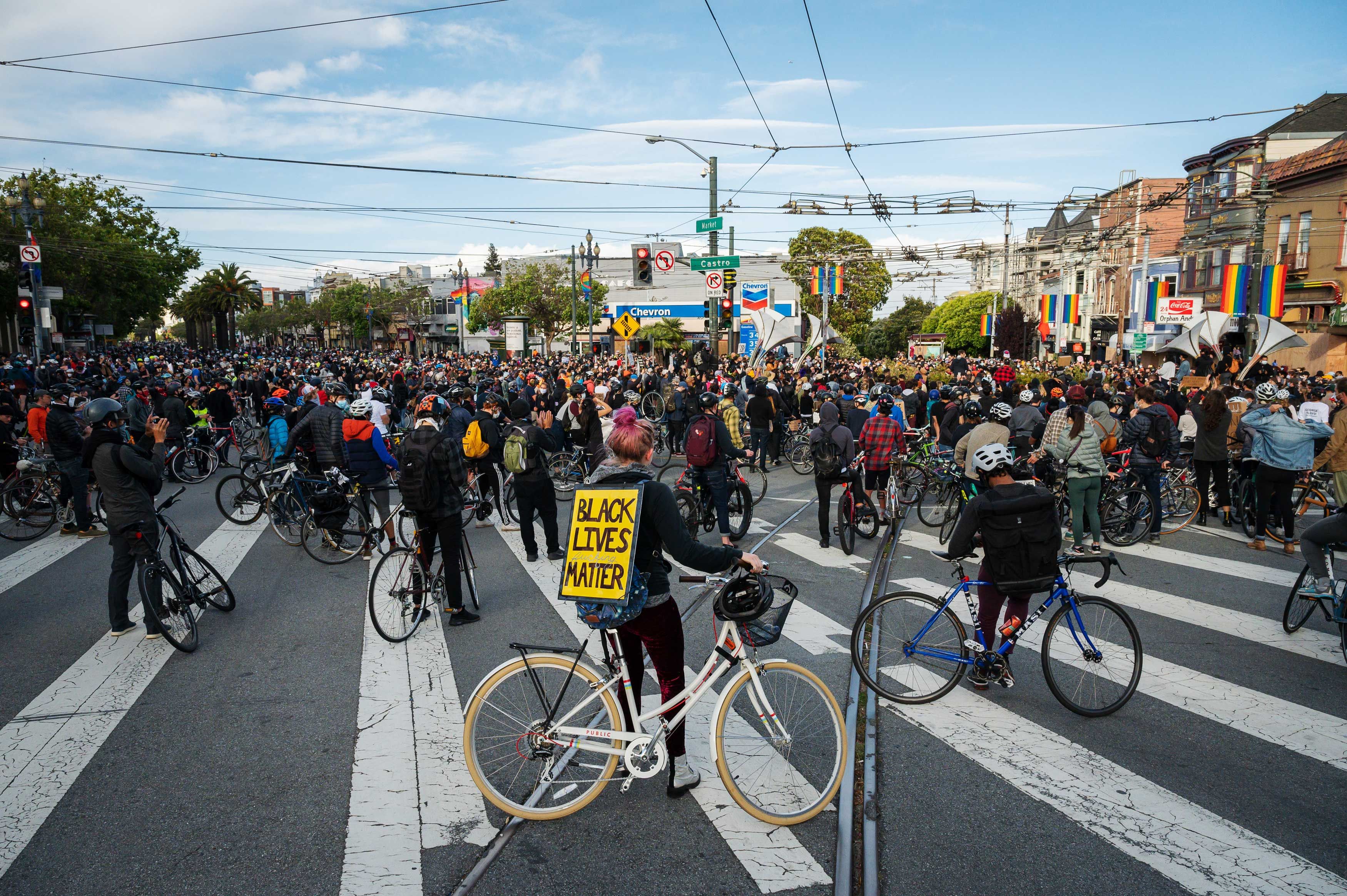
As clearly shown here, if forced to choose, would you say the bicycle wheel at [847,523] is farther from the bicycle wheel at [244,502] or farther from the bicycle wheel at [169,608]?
the bicycle wheel at [244,502]

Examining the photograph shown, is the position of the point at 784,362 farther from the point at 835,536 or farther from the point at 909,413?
the point at 835,536

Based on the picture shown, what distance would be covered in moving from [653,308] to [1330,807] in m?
65.2

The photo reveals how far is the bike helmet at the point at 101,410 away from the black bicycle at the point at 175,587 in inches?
31.2

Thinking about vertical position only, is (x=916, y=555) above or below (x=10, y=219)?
below

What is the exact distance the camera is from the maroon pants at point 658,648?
13.1 feet

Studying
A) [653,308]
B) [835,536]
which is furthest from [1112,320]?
[835,536]

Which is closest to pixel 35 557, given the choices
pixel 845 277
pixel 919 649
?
pixel 919 649

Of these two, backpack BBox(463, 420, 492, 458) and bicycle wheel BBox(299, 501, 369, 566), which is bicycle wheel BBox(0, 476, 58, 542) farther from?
backpack BBox(463, 420, 492, 458)

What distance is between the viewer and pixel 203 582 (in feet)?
23.4

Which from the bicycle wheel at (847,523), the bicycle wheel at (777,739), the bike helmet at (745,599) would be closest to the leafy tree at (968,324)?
the bicycle wheel at (847,523)

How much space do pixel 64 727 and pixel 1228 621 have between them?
8887 millimetres

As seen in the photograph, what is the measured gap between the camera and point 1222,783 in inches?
173

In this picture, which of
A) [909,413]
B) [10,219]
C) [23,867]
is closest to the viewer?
[23,867]

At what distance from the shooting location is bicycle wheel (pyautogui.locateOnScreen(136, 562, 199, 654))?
6.34 meters
